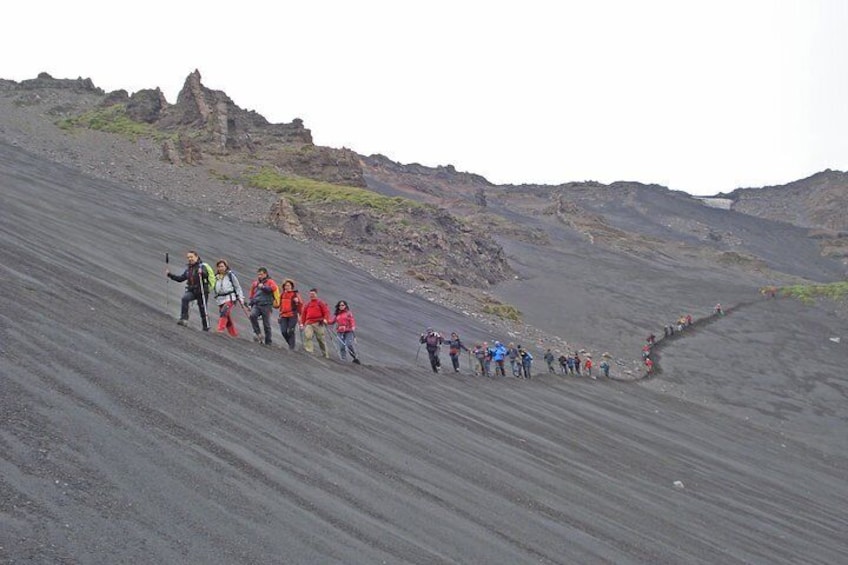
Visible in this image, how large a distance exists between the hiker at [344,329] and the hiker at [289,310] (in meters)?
1.45

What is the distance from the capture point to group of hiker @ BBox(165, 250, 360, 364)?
16031 mm

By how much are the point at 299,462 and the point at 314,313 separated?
8.73m

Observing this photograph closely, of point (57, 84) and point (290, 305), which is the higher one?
point (57, 84)

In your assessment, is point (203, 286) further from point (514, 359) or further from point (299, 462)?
point (514, 359)

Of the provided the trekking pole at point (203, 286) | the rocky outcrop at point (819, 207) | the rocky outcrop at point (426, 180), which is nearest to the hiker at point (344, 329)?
the trekking pole at point (203, 286)

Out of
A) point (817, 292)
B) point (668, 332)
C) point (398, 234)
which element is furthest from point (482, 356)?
point (817, 292)

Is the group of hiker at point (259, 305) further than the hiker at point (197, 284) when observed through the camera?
Yes

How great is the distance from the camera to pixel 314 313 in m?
18.3

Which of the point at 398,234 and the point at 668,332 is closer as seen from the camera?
the point at 398,234

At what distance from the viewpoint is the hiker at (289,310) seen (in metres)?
17.9

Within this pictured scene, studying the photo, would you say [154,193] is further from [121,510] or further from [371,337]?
[121,510]

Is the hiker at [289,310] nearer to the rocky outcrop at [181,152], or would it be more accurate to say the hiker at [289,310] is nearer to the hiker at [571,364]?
the hiker at [571,364]

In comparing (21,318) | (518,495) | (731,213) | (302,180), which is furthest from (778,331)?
(731,213)

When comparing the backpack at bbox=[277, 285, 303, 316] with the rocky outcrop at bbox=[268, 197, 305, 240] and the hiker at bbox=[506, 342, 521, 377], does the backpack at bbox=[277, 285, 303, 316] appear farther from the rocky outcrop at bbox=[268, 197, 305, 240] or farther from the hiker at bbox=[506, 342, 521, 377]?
the rocky outcrop at bbox=[268, 197, 305, 240]
